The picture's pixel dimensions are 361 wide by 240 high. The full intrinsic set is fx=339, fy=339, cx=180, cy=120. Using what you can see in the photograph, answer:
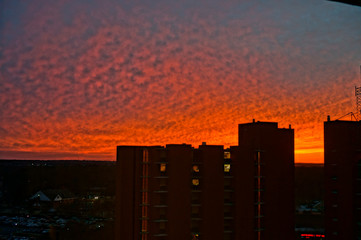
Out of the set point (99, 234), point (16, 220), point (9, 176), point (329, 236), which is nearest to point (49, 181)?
point (9, 176)

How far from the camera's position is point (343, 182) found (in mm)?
22031

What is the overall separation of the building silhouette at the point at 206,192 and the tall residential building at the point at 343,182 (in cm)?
255

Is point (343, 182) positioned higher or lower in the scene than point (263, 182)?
higher

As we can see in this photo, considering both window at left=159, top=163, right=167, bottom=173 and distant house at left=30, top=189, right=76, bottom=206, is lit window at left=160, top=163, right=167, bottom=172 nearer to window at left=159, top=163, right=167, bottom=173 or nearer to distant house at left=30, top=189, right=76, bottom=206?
window at left=159, top=163, right=167, bottom=173

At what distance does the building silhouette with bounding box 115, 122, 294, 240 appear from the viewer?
19.9 meters

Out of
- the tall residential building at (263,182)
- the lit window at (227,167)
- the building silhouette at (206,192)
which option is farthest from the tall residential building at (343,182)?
the lit window at (227,167)

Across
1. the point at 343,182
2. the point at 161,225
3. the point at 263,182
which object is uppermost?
the point at 343,182

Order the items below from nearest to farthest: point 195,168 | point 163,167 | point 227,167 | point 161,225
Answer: point 161,225, point 163,167, point 195,168, point 227,167

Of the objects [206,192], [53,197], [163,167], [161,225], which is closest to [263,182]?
[206,192]

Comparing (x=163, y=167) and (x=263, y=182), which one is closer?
(x=163, y=167)

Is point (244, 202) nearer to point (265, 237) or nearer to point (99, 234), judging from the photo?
point (265, 237)

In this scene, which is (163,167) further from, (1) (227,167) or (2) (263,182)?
(2) (263,182)

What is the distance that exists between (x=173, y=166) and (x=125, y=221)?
4.22 meters

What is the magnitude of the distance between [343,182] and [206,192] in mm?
9102
